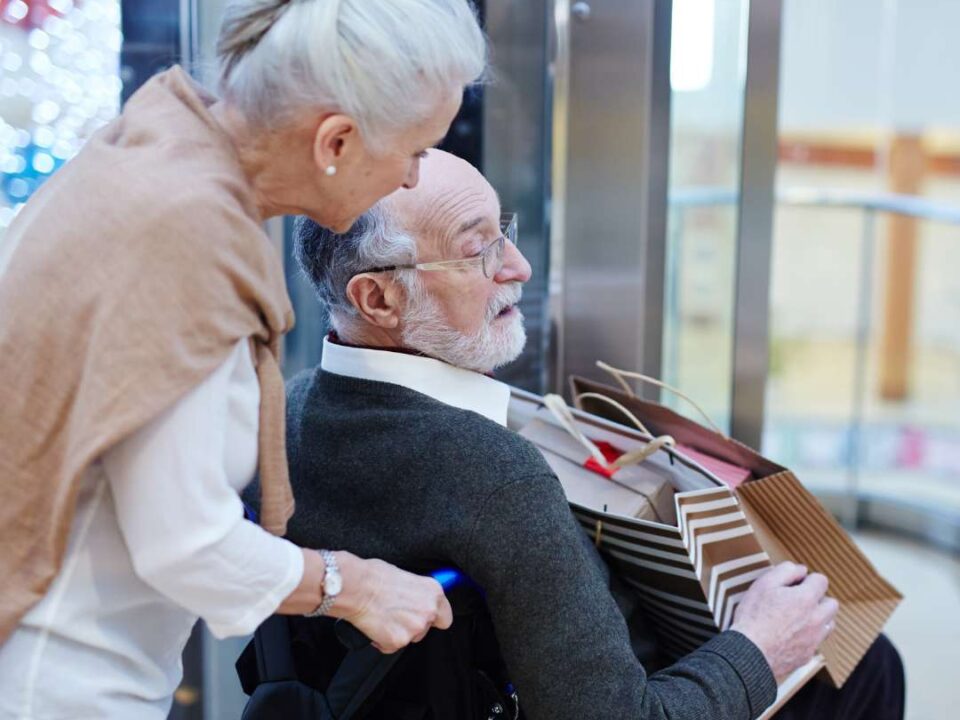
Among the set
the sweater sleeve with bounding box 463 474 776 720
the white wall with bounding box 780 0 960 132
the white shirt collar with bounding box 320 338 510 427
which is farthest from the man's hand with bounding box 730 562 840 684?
the white wall with bounding box 780 0 960 132

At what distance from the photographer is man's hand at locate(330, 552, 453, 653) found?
1.14 metres

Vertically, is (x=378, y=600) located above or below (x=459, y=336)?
below

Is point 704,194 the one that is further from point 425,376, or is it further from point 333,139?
point 333,139

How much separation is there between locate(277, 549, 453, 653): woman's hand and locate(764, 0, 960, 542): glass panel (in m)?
2.91

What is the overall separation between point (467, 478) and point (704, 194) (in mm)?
2013

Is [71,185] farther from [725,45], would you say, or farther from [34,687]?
[725,45]

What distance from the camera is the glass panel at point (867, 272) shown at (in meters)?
4.07

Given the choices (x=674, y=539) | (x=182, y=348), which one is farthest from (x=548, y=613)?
(x=182, y=348)

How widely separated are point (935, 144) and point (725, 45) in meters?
4.23

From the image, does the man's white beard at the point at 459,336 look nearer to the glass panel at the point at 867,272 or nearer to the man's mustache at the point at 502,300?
the man's mustache at the point at 502,300

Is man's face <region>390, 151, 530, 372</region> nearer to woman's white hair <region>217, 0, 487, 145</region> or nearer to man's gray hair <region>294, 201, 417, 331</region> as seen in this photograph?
man's gray hair <region>294, 201, 417, 331</region>

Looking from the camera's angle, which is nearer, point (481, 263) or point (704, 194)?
point (481, 263)

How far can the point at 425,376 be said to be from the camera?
4.79 feet

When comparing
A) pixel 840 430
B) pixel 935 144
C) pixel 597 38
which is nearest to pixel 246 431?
pixel 597 38
